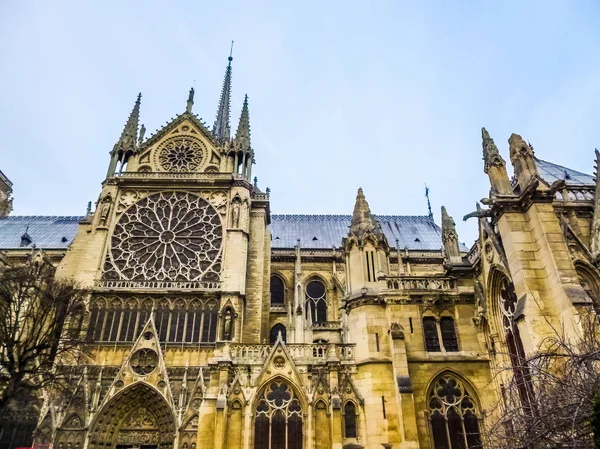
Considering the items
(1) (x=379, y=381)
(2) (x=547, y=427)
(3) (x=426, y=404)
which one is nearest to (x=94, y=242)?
(1) (x=379, y=381)

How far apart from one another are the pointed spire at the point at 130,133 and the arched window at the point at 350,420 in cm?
2326

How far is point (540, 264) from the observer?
13320mm

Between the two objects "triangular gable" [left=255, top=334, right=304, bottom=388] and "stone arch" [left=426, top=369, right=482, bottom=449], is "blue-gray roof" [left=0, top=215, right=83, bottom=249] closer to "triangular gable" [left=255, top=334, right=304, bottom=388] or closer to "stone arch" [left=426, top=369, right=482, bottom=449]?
"triangular gable" [left=255, top=334, right=304, bottom=388]

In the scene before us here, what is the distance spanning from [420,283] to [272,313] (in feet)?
49.9

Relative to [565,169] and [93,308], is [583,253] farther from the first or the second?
[93,308]

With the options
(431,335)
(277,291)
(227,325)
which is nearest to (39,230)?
(277,291)

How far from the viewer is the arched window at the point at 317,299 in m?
32.8

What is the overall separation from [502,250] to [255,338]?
47.3 ft

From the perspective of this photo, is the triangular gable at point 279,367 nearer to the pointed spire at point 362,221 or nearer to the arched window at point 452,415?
the arched window at point 452,415

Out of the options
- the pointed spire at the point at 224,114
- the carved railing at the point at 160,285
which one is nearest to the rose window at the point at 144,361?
the carved railing at the point at 160,285

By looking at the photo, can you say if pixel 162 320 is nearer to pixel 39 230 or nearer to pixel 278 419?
pixel 278 419

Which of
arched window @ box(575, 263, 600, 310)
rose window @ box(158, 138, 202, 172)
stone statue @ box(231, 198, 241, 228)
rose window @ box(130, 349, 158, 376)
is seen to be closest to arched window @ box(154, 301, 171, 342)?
rose window @ box(130, 349, 158, 376)

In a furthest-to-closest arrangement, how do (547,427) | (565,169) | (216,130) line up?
(216,130) → (565,169) → (547,427)

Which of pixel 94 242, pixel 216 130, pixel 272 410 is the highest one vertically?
pixel 216 130
